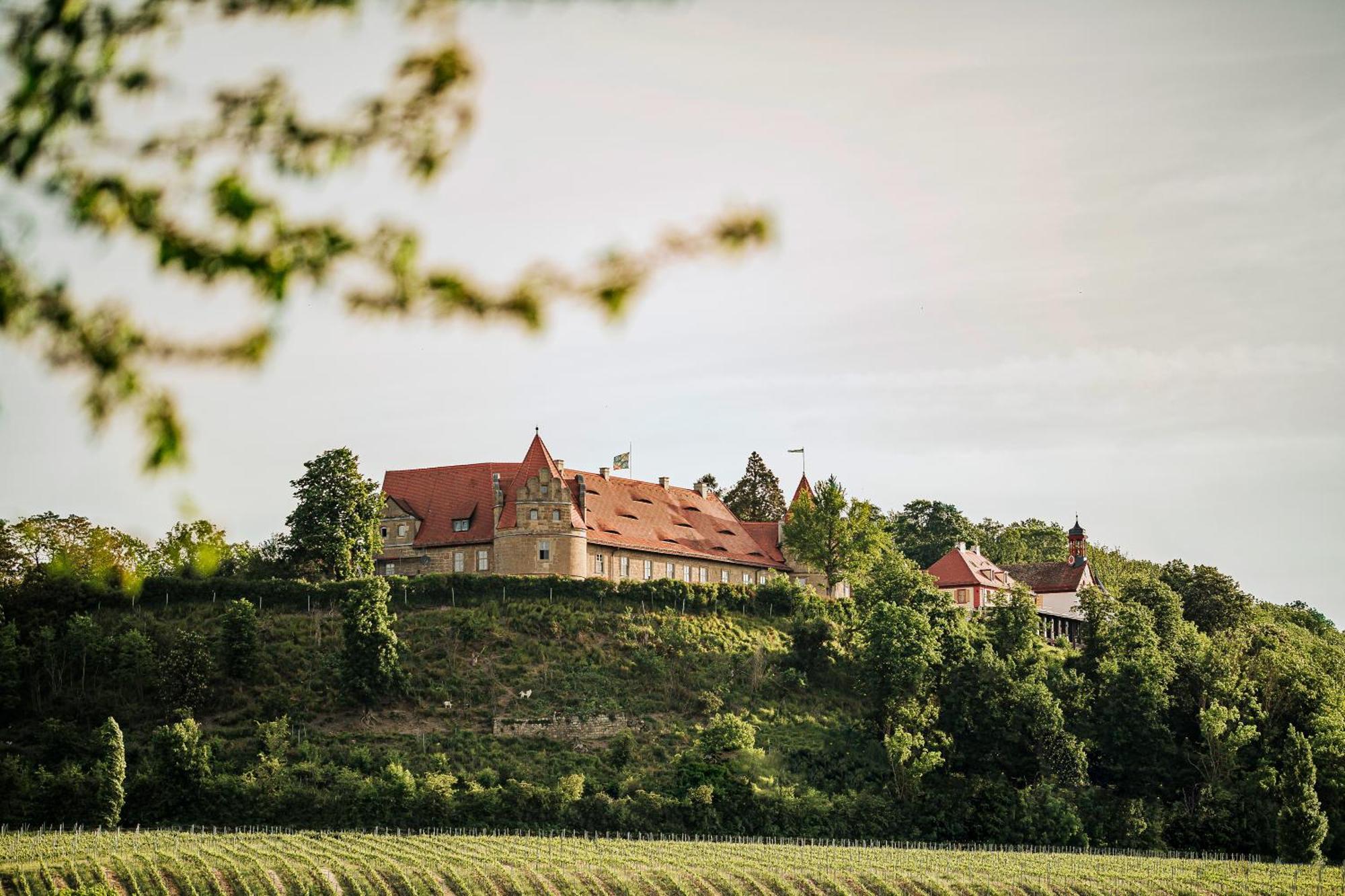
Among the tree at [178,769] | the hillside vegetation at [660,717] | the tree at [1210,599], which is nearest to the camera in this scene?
the tree at [178,769]

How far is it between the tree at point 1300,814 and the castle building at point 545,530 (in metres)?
33.4

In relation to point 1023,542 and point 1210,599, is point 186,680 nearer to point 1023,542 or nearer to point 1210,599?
point 1210,599

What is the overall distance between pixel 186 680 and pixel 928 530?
7126 centimetres

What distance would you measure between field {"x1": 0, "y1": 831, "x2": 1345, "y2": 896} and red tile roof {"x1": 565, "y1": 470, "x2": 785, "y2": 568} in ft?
90.7

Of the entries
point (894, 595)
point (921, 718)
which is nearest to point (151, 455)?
point (921, 718)

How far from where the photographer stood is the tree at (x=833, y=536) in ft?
302

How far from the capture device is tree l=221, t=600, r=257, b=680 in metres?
74.9

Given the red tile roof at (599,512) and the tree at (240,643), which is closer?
the tree at (240,643)

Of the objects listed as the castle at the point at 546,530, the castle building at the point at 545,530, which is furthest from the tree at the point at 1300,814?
the castle building at the point at 545,530

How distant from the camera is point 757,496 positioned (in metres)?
115

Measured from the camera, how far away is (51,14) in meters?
→ 6.50

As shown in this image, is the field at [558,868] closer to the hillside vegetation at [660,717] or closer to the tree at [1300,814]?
the tree at [1300,814]

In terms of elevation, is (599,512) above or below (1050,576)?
above

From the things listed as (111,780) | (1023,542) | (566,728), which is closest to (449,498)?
(566,728)
